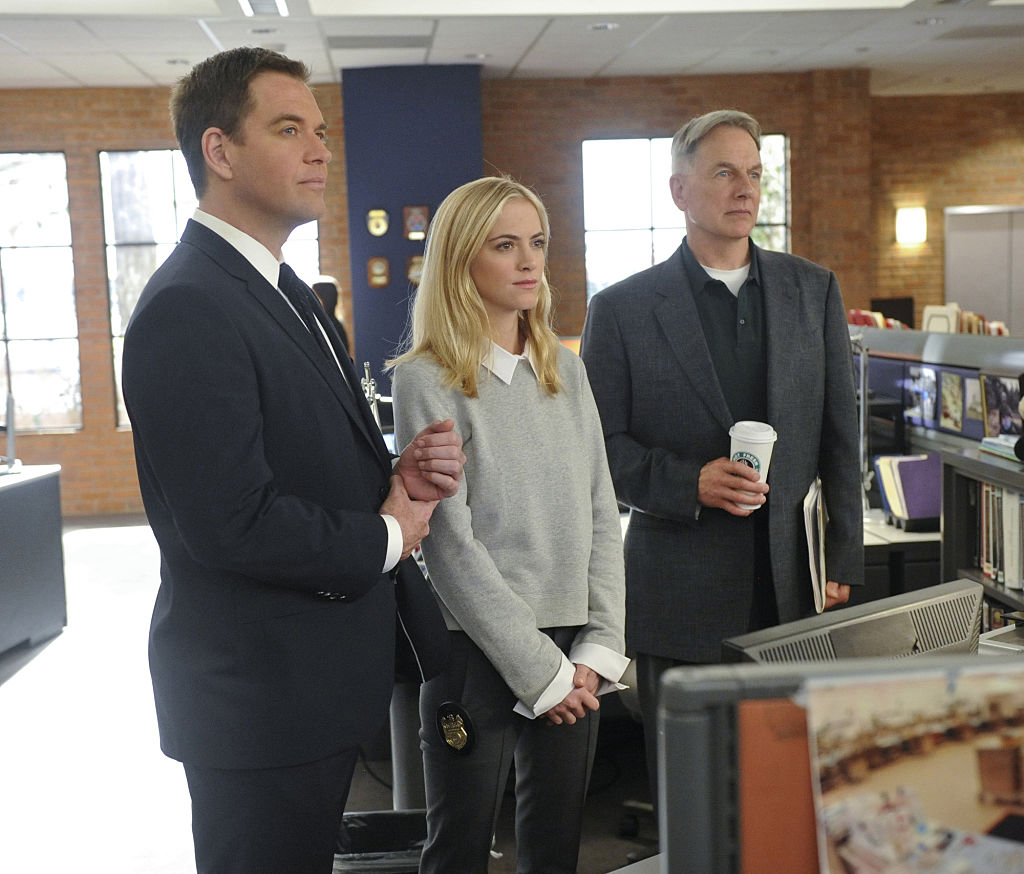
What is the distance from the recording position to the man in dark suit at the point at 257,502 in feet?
4.01

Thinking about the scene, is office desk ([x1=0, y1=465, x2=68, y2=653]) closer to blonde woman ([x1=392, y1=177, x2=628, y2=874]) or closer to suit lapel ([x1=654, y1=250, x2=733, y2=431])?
blonde woman ([x1=392, y1=177, x2=628, y2=874])

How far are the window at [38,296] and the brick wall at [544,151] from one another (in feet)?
0.43

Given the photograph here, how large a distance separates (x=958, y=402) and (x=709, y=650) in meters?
1.95

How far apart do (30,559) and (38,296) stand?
422 cm

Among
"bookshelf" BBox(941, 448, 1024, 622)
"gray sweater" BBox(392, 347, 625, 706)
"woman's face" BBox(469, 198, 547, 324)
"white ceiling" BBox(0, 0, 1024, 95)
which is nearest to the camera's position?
"gray sweater" BBox(392, 347, 625, 706)

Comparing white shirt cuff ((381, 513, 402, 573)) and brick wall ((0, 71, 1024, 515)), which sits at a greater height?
brick wall ((0, 71, 1024, 515))

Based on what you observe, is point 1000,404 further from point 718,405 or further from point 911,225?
point 911,225

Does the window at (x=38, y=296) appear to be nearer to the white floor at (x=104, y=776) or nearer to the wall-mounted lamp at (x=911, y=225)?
the white floor at (x=104, y=776)

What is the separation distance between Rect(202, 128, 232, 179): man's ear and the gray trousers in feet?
2.62

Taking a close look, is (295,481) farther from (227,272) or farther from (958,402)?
(958,402)

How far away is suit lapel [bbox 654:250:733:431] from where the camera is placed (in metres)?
1.89

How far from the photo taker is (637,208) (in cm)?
868

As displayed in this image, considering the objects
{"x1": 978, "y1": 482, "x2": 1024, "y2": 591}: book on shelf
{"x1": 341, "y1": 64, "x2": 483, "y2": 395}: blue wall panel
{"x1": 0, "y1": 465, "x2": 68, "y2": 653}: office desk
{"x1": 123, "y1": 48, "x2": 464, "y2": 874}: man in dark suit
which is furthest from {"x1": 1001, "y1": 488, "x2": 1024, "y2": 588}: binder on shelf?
{"x1": 341, "y1": 64, "x2": 483, "y2": 395}: blue wall panel

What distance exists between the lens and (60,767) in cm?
351
